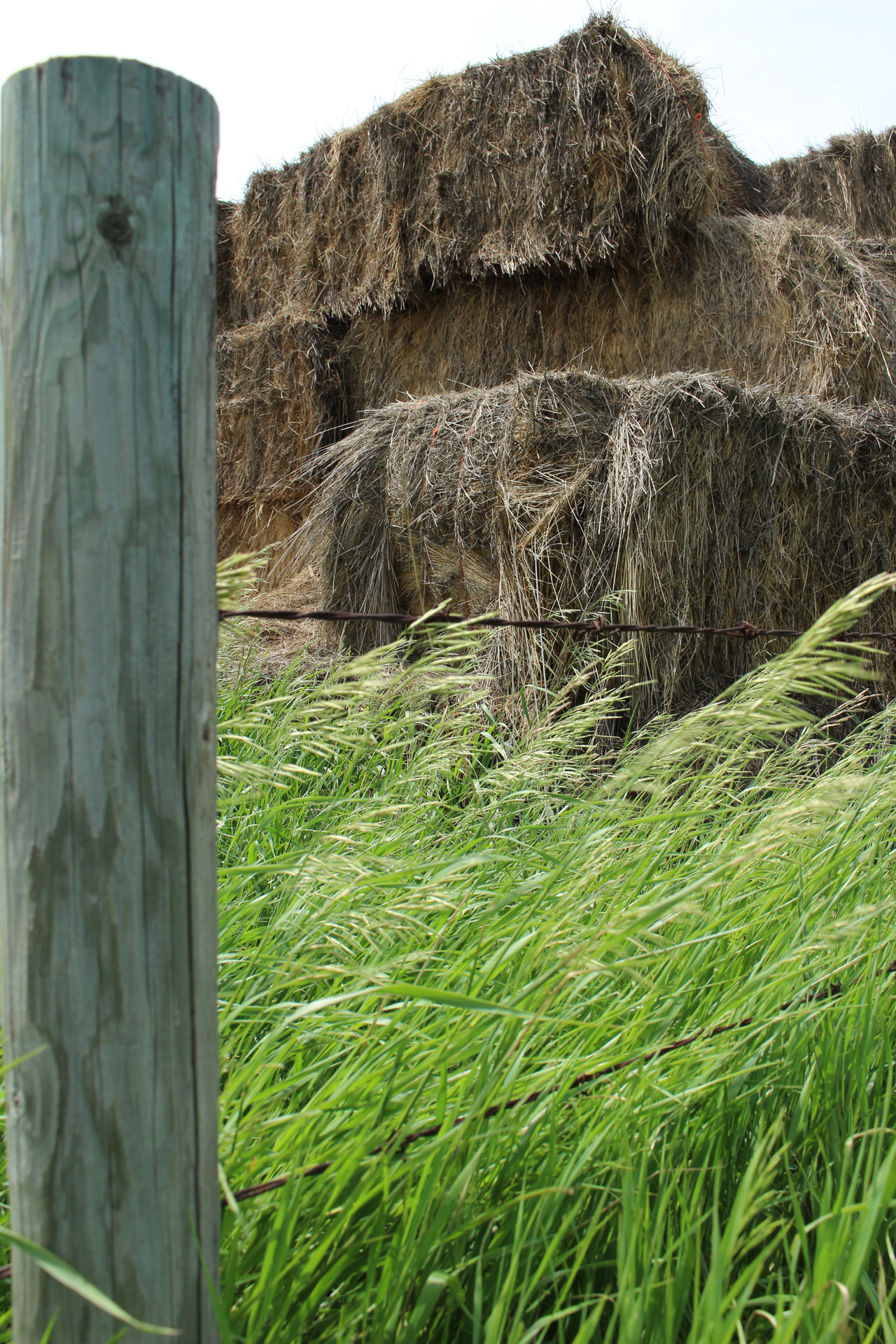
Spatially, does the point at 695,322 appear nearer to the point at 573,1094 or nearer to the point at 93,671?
the point at 573,1094

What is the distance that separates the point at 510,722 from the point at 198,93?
10.3 ft

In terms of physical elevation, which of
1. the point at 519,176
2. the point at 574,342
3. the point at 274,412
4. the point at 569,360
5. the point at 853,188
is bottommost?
the point at 274,412

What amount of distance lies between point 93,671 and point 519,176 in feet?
20.0

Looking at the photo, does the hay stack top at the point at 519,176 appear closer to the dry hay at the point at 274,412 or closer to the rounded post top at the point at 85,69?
the dry hay at the point at 274,412

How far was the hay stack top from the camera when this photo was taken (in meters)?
5.63

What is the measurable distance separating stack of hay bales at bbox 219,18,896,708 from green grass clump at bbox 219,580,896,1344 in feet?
7.72

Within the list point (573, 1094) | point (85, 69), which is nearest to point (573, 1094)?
point (573, 1094)

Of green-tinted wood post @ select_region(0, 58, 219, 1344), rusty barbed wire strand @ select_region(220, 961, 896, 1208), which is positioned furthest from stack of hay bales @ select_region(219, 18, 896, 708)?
green-tinted wood post @ select_region(0, 58, 219, 1344)

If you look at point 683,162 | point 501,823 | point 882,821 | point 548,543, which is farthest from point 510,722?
point 683,162

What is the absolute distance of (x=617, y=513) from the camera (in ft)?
12.6

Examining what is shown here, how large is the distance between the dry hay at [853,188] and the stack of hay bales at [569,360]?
2 cm

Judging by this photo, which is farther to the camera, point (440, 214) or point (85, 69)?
point (440, 214)

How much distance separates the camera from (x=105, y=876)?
789 mm

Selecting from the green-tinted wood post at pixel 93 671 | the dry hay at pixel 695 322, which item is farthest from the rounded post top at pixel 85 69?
the dry hay at pixel 695 322
